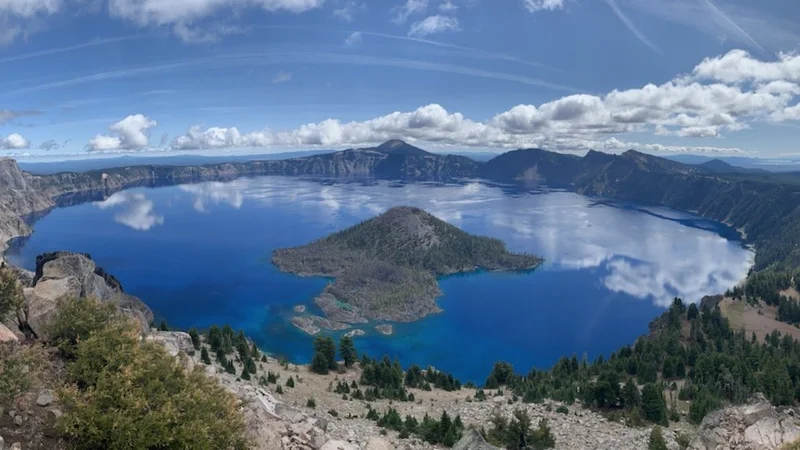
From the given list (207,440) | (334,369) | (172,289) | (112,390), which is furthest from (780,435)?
(172,289)

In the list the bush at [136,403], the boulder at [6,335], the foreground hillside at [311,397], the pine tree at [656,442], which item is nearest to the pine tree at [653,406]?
the foreground hillside at [311,397]

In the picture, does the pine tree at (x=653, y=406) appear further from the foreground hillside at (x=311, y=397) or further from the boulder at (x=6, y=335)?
the boulder at (x=6, y=335)

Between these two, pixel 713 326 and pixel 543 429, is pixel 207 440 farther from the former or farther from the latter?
pixel 713 326

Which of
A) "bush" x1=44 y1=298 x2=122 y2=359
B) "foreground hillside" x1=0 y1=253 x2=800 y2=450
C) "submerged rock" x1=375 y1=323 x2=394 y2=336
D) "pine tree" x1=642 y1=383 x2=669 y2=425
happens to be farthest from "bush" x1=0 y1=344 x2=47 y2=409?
"submerged rock" x1=375 y1=323 x2=394 y2=336

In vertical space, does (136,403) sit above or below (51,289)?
below

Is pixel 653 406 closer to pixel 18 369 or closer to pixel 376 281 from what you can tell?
pixel 18 369

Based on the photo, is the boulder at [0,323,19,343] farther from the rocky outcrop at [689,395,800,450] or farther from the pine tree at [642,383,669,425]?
the pine tree at [642,383,669,425]

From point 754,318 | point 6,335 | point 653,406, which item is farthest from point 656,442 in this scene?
point 754,318
